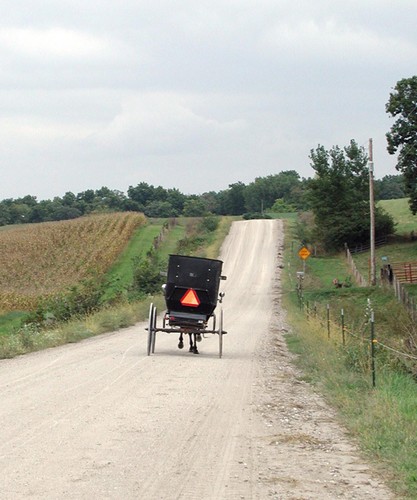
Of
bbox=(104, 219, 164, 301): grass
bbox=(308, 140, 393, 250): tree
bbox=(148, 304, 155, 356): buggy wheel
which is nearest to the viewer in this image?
bbox=(148, 304, 155, 356): buggy wheel

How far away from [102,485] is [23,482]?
74 cm

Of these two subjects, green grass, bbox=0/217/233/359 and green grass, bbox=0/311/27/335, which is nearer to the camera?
green grass, bbox=0/217/233/359

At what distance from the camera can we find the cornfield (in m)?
66.2

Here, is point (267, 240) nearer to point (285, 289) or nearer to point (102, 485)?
point (285, 289)

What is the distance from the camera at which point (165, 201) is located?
589 ft

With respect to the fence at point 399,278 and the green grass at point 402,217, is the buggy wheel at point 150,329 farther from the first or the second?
the green grass at point 402,217

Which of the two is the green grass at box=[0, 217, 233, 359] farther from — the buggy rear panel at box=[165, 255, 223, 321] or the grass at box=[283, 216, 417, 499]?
the grass at box=[283, 216, 417, 499]

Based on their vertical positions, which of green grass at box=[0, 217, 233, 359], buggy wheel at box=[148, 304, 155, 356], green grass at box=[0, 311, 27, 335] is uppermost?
buggy wheel at box=[148, 304, 155, 356]

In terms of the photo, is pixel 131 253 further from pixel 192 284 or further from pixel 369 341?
pixel 369 341

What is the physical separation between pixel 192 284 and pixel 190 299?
0.37 meters

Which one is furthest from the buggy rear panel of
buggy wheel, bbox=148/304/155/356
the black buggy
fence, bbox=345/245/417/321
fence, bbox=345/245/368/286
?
fence, bbox=345/245/368/286

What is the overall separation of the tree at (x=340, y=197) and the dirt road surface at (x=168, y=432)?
181ft

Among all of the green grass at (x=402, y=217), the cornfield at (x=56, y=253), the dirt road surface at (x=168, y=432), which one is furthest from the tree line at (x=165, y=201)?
the dirt road surface at (x=168, y=432)

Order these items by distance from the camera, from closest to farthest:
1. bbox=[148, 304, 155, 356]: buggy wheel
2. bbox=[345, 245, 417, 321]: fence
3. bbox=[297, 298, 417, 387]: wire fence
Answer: bbox=[297, 298, 417, 387]: wire fence → bbox=[148, 304, 155, 356]: buggy wheel → bbox=[345, 245, 417, 321]: fence
